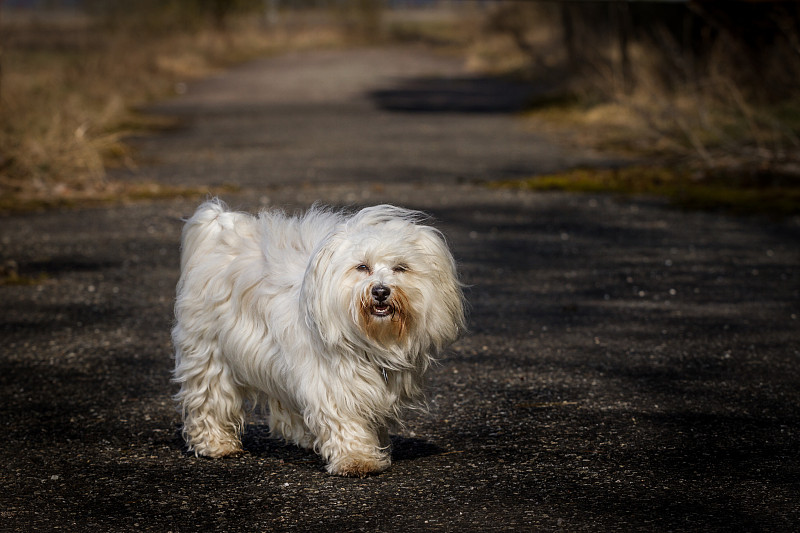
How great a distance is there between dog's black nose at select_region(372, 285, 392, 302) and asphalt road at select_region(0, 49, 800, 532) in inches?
34.2

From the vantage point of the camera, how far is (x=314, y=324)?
15.4ft

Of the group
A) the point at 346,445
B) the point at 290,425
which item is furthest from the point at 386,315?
the point at 290,425

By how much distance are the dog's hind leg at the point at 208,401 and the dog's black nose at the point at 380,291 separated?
43.2 inches

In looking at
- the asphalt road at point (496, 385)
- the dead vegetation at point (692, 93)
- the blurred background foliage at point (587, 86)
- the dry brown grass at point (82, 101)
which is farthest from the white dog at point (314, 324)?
the blurred background foliage at point (587, 86)

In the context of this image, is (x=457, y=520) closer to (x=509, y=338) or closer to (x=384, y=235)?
(x=384, y=235)

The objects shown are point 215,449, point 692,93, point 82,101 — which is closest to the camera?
point 215,449

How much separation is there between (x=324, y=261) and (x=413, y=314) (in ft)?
1.47

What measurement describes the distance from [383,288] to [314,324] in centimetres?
41

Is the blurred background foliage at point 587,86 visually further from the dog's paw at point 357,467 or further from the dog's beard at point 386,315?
the dog's paw at point 357,467

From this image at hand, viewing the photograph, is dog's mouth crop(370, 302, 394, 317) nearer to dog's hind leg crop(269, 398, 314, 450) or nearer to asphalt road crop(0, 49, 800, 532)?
asphalt road crop(0, 49, 800, 532)

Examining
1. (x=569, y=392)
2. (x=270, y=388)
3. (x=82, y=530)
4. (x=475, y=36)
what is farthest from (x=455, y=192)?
(x=475, y=36)

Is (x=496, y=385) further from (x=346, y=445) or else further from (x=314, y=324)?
(x=314, y=324)

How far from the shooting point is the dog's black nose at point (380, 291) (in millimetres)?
4465

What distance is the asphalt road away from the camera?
14.7 ft
